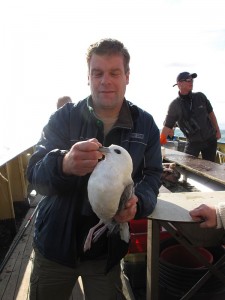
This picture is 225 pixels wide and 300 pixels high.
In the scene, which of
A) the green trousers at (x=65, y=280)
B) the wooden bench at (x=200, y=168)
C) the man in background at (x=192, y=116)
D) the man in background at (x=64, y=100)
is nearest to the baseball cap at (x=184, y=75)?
the man in background at (x=192, y=116)

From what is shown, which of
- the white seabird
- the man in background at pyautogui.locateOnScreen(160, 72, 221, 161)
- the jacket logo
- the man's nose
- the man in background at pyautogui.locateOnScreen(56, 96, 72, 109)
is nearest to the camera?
the white seabird

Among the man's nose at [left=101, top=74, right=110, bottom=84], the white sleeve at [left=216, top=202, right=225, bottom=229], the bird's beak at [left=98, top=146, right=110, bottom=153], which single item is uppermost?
the man's nose at [left=101, top=74, right=110, bottom=84]

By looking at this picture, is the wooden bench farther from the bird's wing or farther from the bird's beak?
the bird's beak

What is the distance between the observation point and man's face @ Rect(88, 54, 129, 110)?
186 cm

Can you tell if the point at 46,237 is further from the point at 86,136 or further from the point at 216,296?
the point at 216,296

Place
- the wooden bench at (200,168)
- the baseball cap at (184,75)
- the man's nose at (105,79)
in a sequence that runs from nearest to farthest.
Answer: the man's nose at (105,79) → the wooden bench at (200,168) → the baseball cap at (184,75)

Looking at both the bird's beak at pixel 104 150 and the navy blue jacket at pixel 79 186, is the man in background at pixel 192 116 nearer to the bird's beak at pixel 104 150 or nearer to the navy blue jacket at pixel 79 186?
the navy blue jacket at pixel 79 186

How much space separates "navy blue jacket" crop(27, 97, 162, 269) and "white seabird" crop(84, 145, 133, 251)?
0.81ft

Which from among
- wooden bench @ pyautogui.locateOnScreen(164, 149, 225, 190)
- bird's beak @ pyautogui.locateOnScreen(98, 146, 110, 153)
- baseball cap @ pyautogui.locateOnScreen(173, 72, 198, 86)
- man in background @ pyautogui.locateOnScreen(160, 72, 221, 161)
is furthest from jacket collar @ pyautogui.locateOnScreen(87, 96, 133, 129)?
baseball cap @ pyautogui.locateOnScreen(173, 72, 198, 86)

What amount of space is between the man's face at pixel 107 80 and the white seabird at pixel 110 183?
38 cm

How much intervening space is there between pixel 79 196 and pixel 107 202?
371 millimetres

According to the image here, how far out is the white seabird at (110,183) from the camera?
1577 millimetres

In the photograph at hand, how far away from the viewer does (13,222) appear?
494 cm

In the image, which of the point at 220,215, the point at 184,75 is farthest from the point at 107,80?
the point at 184,75
